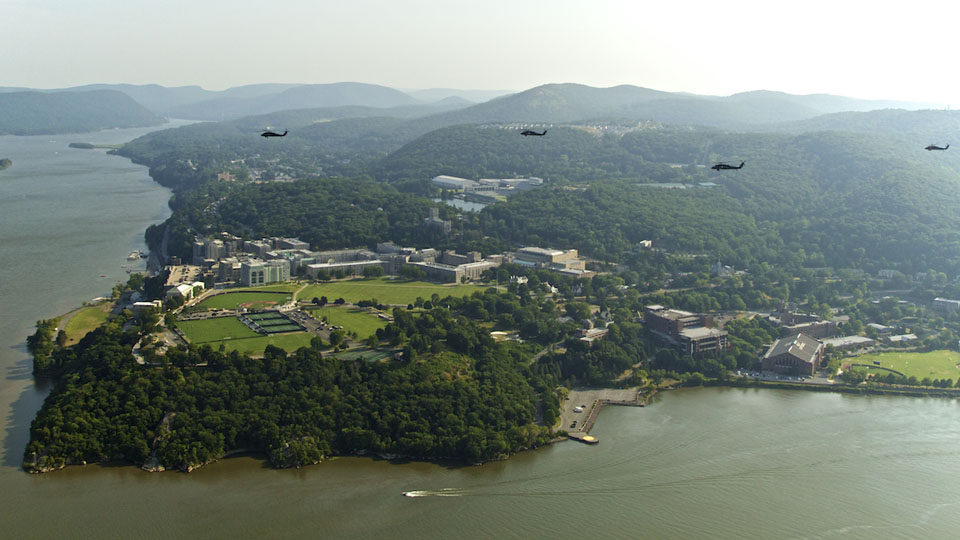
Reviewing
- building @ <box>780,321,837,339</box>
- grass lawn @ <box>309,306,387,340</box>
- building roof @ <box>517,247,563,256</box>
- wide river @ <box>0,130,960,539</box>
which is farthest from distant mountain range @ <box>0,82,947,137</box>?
wide river @ <box>0,130,960,539</box>

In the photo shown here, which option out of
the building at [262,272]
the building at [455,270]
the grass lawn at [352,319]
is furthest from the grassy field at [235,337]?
the building at [455,270]

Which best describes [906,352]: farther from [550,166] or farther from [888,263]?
[550,166]

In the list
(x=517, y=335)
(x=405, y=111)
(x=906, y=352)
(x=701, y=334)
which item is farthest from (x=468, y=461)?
(x=405, y=111)

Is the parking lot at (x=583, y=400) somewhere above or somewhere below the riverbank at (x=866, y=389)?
above

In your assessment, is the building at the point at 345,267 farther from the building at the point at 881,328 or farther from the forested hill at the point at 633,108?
the forested hill at the point at 633,108

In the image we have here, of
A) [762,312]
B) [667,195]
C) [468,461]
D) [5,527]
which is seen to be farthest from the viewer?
[667,195]

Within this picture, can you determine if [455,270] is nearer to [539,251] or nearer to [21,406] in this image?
[539,251]
